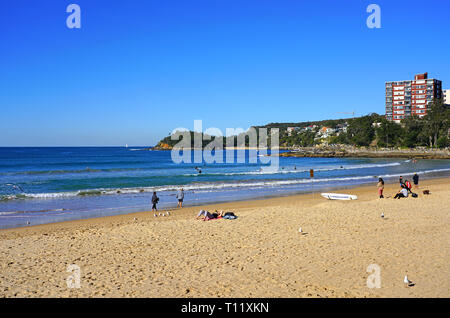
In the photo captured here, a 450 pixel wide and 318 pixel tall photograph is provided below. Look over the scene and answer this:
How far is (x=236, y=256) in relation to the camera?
9.56m

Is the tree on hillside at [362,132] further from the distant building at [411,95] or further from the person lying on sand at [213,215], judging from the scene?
the person lying on sand at [213,215]

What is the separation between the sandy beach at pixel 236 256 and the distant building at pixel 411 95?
133308 millimetres

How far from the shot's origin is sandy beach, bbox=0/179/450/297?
7.30 metres

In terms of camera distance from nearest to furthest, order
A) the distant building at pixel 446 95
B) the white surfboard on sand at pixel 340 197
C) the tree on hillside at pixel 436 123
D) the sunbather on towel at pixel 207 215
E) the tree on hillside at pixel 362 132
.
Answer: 1. the sunbather on towel at pixel 207 215
2. the white surfboard on sand at pixel 340 197
3. the tree on hillside at pixel 436 123
4. the tree on hillside at pixel 362 132
5. the distant building at pixel 446 95

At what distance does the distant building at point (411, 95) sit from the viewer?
131500mm

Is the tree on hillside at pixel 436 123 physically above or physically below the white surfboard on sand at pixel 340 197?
above

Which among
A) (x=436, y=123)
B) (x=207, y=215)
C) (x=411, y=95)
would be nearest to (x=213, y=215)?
(x=207, y=215)

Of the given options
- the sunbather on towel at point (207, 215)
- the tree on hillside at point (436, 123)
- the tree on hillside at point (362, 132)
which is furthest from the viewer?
the tree on hillside at point (362, 132)

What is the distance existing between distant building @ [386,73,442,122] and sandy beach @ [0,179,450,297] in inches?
5248

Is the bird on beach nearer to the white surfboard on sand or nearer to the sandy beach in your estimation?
the sandy beach

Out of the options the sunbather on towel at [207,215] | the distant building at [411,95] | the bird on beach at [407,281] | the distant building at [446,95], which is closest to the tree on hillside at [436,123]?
the distant building at [411,95]

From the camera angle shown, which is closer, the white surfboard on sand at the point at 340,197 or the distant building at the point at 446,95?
the white surfboard on sand at the point at 340,197
